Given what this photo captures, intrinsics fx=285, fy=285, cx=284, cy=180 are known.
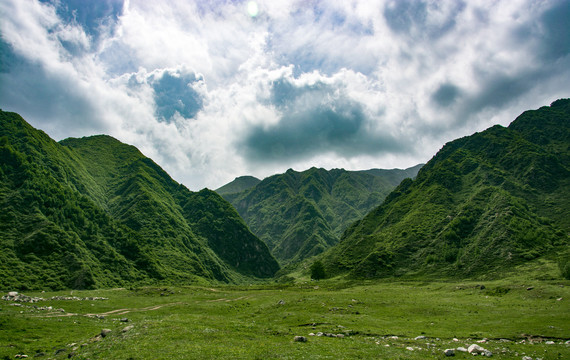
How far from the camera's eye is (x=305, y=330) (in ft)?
143

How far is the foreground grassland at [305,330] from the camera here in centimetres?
2797

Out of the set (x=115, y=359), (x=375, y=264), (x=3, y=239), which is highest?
(x=3, y=239)

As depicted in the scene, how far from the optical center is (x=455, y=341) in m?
35.9

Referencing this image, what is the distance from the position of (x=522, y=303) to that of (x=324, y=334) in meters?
55.5

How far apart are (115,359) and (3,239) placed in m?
167

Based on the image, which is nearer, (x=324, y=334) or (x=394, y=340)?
(x=394, y=340)

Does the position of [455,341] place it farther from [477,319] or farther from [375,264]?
[375,264]

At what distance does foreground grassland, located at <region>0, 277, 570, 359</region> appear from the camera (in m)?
28.0

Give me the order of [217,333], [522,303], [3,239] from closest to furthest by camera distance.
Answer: [217,333] → [522,303] → [3,239]

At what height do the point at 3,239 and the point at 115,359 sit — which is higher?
the point at 3,239

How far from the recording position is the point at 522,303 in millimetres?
65125

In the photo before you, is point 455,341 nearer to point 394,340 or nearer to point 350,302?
point 394,340

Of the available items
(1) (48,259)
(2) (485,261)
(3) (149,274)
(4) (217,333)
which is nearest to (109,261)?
(3) (149,274)

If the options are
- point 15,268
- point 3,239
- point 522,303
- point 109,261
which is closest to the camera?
point 522,303
